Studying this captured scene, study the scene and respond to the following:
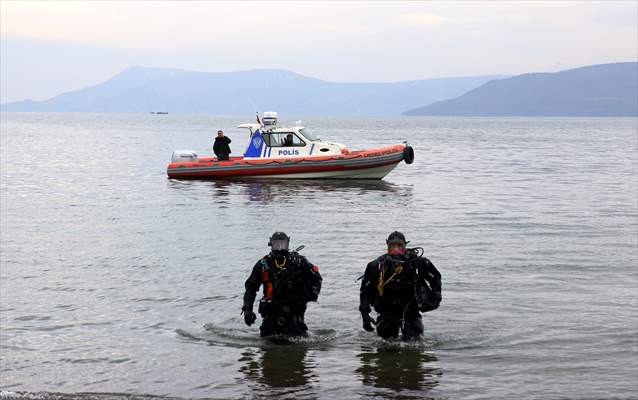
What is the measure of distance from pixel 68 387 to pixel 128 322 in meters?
2.95

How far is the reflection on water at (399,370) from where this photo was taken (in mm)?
8523

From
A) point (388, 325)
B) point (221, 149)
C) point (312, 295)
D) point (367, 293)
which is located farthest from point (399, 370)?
point (221, 149)

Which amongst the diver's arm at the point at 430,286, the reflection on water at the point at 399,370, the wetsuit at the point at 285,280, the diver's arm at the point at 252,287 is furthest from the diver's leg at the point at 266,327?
the diver's arm at the point at 430,286

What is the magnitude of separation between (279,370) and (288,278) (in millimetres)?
966

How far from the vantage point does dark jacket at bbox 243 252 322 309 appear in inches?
353

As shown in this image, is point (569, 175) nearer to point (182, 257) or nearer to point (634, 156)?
point (634, 156)

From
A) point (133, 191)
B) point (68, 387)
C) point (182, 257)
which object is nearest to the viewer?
point (68, 387)

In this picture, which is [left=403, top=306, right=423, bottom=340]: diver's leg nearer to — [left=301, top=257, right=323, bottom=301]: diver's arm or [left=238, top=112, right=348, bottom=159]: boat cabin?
[left=301, top=257, right=323, bottom=301]: diver's arm

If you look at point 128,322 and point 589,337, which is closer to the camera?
point 589,337

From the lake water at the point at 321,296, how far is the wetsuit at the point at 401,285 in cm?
70

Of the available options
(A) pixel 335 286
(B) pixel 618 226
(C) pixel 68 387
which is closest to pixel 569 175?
(B) pixel 618 226

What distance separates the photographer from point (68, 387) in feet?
28.2

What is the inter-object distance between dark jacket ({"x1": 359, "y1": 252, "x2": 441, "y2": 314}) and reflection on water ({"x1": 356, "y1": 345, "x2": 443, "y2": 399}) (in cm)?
70

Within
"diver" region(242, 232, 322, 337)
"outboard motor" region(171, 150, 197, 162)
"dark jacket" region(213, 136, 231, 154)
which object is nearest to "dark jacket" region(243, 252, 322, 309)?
"diver" region(242, 232, 322, 337)
